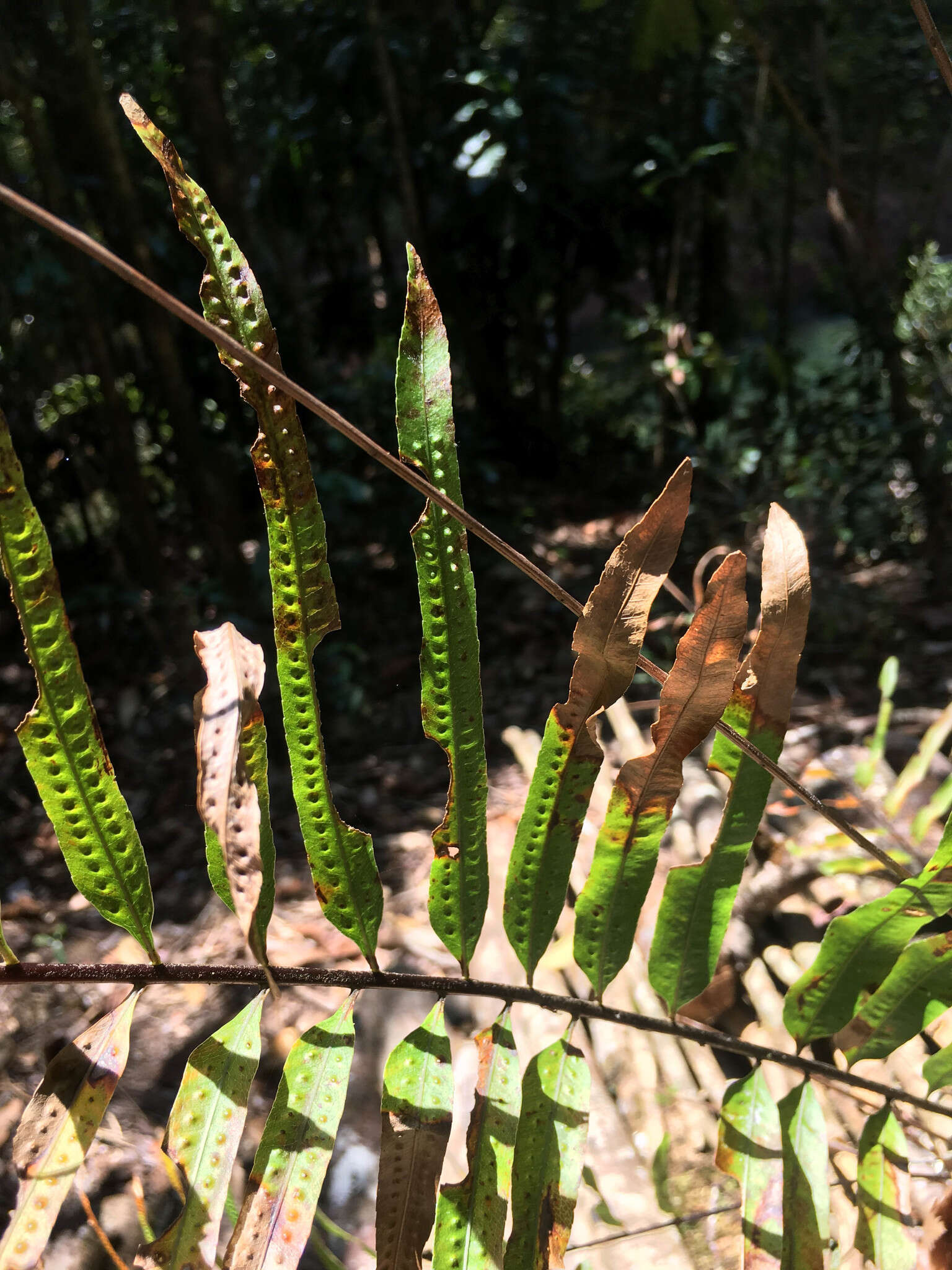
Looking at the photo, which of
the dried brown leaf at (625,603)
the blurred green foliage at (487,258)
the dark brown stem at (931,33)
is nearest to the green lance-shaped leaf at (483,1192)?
the dried brown leaf at (625,603)

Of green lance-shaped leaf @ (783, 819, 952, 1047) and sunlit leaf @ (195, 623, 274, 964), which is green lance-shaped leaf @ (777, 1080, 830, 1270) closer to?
green lance-shaped leaf @ (783, 819, 952, 1047)

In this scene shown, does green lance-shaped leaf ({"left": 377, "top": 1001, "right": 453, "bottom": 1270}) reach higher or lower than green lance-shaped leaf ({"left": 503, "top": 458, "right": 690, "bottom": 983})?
lower

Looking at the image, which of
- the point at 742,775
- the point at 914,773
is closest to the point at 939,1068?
the point at 742,775

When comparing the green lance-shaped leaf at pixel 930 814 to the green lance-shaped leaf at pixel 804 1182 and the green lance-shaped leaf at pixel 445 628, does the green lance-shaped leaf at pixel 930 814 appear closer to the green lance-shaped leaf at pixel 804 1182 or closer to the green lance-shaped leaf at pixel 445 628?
the green lance-shaped leaf at pixel 804 1182

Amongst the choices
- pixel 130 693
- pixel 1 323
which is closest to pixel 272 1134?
pixel 130 693

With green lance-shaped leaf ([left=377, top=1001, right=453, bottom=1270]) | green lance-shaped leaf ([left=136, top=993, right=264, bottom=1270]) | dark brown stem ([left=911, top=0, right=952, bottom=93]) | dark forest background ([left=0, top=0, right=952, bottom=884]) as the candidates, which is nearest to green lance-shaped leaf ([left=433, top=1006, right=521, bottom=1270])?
green lance-shaped leaf ([left=377, top=1001, right=453, bottom=1270])

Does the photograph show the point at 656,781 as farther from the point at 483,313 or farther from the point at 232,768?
the point at 483,313

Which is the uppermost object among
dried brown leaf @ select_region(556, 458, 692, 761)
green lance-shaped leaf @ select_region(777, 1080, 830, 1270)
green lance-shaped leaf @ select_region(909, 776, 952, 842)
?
dried brown leaf @ select_region(556, 458, 692, 761)
